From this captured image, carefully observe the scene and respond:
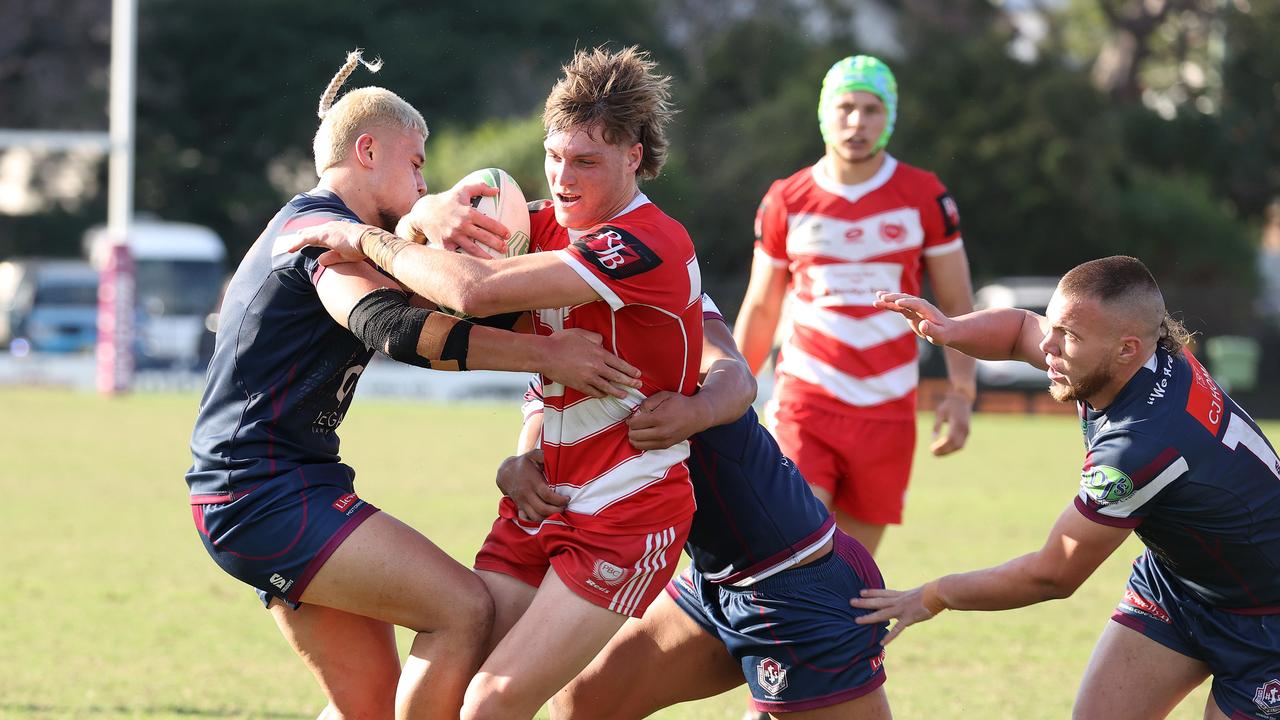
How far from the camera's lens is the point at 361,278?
4082 mm

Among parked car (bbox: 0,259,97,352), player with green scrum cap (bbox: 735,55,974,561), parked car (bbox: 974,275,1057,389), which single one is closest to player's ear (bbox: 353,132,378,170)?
player with green scrum cap (bbox: 735,55,974,561)

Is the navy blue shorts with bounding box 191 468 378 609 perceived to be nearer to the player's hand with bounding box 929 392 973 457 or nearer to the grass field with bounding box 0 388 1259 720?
the grass field with bounding box 0 388 1259 720

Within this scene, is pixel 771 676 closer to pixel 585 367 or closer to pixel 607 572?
pixel 607 572

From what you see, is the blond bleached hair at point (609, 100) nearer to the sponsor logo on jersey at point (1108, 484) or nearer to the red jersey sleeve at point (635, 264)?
the red jersey sleeve at point (635, 264)

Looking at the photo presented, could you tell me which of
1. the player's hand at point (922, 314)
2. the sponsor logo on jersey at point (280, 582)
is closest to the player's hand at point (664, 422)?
the player's hand at point (922, 314)

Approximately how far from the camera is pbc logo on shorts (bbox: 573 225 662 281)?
400cm

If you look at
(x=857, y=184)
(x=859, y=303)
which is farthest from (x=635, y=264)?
(x=857, y=184)

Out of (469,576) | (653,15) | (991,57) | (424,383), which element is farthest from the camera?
(653,15)

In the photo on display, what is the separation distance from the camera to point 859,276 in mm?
6652

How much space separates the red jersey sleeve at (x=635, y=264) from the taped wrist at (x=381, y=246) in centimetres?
45

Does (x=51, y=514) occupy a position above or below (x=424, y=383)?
above

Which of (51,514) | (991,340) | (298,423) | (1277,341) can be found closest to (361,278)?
(298,423)

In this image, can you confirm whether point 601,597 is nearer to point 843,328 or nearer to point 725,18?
point 843,328

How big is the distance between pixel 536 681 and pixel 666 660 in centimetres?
81
